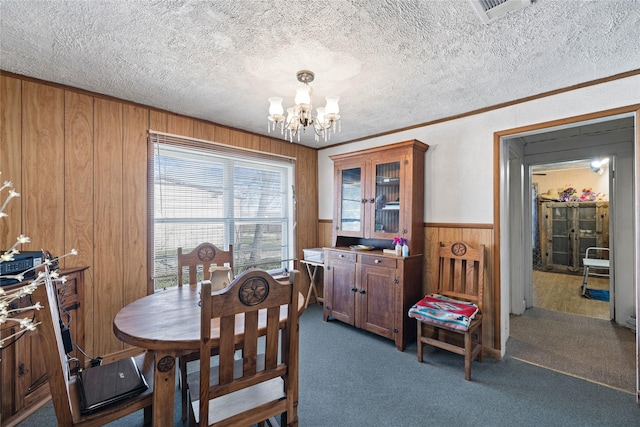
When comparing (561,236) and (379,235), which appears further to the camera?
(561,236)

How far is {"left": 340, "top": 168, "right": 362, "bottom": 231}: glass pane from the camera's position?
11.4 ft

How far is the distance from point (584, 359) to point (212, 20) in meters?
4.03

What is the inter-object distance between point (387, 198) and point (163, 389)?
2629 millimetres

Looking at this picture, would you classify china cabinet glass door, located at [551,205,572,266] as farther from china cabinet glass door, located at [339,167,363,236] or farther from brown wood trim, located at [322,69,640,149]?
china cabinet glass door, located at [339,167,363,236]

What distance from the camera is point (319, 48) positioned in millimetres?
1772

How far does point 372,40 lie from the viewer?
1703 millimetres

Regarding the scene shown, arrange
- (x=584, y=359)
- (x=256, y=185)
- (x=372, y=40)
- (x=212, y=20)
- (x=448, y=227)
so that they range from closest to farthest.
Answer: (x=212, y=20) → (x=372, y=40) → (x=584, y=359) → (x=448, y=227) → (x=256, y=185)

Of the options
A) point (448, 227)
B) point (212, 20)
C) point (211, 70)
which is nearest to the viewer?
point (212, 20)

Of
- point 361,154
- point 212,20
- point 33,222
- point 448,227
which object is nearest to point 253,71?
point 212,20

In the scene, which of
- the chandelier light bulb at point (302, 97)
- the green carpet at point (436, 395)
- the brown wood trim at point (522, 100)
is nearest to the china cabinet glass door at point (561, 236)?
the green carpet at point (436, 395)

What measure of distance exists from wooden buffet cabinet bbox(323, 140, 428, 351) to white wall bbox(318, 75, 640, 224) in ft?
0.53

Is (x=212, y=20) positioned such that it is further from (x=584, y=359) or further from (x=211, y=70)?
(x=584, y=359)

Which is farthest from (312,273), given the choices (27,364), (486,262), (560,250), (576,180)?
(576,180)

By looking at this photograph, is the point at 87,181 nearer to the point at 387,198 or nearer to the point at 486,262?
the point at 387,198
